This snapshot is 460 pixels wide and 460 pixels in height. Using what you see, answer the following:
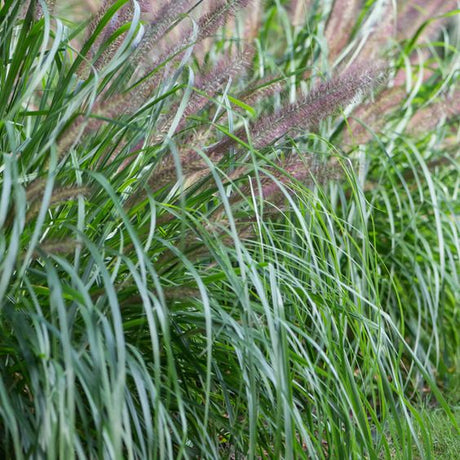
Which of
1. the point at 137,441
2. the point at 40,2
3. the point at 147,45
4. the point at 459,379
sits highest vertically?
the point at 40,2

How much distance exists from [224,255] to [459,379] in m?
1.96

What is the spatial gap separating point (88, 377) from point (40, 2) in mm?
1027

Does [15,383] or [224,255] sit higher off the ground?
[224,255]

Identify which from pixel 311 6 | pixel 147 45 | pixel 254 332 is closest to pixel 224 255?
pixel 254 332

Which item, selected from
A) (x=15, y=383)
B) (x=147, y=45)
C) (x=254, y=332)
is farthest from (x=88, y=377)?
(x=147, y=45)

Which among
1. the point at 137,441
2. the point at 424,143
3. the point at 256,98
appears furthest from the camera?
the point at 424,143

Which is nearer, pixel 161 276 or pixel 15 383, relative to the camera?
pixel 15 383

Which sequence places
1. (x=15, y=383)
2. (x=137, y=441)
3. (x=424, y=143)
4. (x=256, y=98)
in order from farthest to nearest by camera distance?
(x=424, y=143)
(x=256, y=98)
(x=137, y=441)
(x=15, y=383)

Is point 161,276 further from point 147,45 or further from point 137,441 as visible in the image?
point 147,45

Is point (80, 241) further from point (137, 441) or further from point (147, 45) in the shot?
point (147, 45)

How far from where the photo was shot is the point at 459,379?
3.35m

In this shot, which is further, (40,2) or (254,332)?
(40,2)

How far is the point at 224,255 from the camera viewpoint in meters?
1.77

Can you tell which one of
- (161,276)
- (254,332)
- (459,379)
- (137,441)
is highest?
(161,276)
